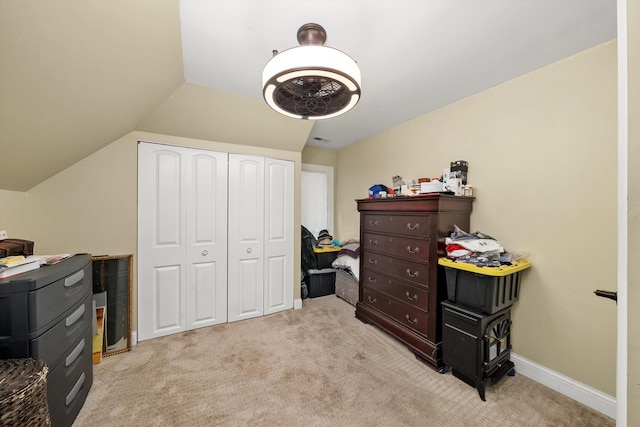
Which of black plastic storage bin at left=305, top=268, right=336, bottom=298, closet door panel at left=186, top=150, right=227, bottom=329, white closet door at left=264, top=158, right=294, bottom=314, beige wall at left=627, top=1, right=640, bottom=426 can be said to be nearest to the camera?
beige wall at left=627, top=1, right=640, bottom=426

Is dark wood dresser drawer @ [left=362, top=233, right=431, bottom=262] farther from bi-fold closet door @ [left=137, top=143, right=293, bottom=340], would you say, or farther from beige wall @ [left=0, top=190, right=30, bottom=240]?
beige wall @ [left=0, top=190, right=30, bottom=240]

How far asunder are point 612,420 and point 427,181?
1941 millimetres

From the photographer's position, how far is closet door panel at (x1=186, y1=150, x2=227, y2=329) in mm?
2428

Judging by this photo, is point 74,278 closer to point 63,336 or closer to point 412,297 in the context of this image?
point 63,336

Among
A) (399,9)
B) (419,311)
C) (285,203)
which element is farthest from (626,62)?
(285,203)

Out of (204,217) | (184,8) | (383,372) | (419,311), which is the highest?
(184,8)

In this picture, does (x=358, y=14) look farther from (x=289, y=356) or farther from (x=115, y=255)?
(x=115, y=255)

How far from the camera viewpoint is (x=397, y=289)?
224 centimetres

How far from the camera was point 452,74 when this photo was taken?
184 centimetres

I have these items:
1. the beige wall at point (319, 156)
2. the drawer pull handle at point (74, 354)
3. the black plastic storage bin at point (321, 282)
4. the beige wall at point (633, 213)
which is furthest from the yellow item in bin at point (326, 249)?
the beige wall at point (633, 213)

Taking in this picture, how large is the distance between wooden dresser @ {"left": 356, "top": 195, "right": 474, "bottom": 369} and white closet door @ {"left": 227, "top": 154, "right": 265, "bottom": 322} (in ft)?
4.14

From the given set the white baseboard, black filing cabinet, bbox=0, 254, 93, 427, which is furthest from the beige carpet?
black filing cabinet, bbox=0, 254, 93, 427

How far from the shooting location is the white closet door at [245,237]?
2.63m

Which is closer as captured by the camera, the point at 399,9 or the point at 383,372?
the point at 399,9
